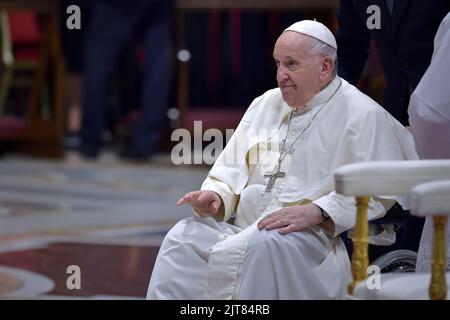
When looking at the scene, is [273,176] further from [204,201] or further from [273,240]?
[273,240]

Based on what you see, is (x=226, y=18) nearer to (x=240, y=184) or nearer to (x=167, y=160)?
(x=167, y=160)

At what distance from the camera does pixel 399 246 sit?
4.11 meters

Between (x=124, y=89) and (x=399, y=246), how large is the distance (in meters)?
7.34

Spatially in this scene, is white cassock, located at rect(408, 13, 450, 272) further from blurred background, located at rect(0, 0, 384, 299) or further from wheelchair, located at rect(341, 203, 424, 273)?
blurred background, located at rect(0, 0, 384, 299)

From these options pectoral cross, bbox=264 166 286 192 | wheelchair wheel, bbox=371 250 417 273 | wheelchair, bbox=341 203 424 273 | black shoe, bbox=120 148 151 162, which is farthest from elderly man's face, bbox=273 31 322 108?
black shoe, bbox=120 148 151 162

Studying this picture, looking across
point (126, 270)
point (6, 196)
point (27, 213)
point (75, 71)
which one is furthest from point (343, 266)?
point (75, 71)

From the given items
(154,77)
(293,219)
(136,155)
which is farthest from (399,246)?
(136,155)

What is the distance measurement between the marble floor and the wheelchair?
119 centimetres

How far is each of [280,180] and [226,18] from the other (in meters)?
7.04

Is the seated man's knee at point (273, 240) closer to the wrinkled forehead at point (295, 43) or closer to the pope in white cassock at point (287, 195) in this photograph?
the pope in white cassock at point (287, 195)

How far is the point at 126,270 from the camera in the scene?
17.7 ft

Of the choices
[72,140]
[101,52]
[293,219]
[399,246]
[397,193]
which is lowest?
[72,140]

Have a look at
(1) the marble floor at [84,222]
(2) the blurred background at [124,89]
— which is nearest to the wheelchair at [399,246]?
(1) the marble floor at [84,222]

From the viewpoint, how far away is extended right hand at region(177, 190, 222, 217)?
3.55 m
